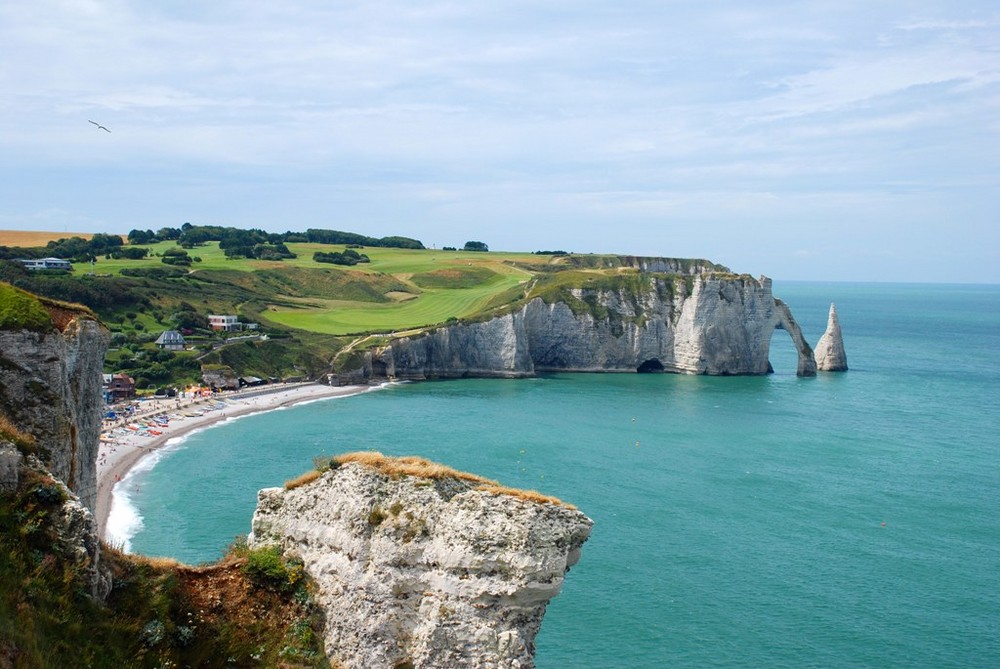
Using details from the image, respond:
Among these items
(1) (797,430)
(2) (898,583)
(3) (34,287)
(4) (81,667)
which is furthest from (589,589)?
(3) (34,287)

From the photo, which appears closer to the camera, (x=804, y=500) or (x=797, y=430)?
(x=804, y=500)

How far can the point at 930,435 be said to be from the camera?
295 ft

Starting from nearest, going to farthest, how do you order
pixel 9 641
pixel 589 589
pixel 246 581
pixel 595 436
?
pixel 9 641, pixel 246 581, pixel 589 589, pixel 595 436

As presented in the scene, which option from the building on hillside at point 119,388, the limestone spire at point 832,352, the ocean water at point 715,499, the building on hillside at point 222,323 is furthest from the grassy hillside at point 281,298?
the limestone spire at point 832,352

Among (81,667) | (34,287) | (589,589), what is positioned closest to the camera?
(81,667)

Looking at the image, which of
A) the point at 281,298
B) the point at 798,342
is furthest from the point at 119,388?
the point at 798,342

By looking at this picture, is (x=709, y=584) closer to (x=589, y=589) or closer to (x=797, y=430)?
(x=589, y=589)

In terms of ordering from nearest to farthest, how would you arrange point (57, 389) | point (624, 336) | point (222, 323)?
1. point (57, 389)
2. point (222, 323)
3. point (624, 336)

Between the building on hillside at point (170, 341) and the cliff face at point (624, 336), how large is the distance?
28.2 meters

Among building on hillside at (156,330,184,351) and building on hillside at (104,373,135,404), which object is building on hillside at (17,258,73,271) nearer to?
building on hillside at (156,330,184,351)

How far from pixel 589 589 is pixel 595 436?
141 feet

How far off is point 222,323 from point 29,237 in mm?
72271

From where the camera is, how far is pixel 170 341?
391 ft

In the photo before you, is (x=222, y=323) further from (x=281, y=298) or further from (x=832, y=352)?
(x=832, y=352)
